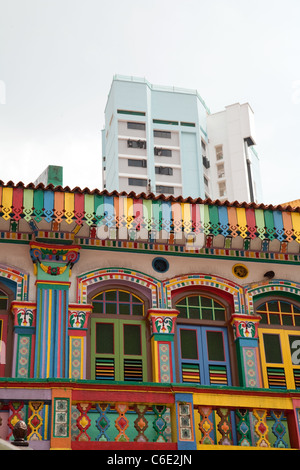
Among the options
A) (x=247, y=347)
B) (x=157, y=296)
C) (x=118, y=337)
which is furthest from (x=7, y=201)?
(x=247, y=347)

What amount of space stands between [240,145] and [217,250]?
66939 millimetres

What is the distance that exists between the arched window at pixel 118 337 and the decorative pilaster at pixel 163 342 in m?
0.21

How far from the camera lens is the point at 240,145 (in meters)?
78.9

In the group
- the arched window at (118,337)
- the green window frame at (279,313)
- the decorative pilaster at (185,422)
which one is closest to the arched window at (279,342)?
the green window frame at (279,313)

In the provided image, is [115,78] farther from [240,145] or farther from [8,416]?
[8,416]

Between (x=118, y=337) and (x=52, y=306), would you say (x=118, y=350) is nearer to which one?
(x=118, y=337)

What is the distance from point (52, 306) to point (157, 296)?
6.01 feet

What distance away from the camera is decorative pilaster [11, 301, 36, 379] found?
1160cm

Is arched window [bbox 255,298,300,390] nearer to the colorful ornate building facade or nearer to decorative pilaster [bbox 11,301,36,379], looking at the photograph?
the colorful ornate building facade

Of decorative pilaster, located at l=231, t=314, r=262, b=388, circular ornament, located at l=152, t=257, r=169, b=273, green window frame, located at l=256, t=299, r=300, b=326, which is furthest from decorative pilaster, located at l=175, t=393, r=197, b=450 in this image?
green window frame, located at l=256, t=299, r=300, b=326

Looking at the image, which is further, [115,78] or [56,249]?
[115,78]

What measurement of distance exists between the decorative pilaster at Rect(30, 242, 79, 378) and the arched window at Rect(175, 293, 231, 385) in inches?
77.7

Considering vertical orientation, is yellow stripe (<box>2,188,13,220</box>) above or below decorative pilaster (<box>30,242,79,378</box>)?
above

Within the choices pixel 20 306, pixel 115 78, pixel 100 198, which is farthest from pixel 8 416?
pixel 115 78
